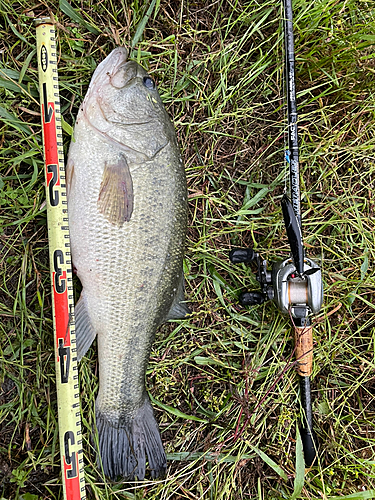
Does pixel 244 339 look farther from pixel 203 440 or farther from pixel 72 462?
pixel 72 462

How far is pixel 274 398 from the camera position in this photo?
2594 millimetres

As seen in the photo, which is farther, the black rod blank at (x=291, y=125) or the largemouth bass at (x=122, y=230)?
the black rod blank at (x=291, y=125)

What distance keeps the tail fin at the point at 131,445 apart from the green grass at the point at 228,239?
4.0 inches

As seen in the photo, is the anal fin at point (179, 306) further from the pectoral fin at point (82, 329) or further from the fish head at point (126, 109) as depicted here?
the fish head at point (126, 109)

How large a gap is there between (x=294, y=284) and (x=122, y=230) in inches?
42.9

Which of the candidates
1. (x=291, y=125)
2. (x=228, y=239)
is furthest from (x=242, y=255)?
(x=291, y=125)

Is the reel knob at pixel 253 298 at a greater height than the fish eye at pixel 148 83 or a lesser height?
lesser

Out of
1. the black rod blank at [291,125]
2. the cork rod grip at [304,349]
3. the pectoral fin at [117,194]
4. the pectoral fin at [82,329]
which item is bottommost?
the cork rod grip at [304,349]

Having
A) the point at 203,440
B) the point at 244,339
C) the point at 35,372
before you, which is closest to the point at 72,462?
the point at 35,372

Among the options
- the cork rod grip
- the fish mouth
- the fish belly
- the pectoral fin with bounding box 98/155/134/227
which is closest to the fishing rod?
the cork rod grip

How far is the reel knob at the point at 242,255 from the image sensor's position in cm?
245

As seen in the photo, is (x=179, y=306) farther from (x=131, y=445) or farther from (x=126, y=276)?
(x=131, y=445)

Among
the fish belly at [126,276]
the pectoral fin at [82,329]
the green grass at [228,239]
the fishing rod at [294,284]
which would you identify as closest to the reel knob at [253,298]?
the fishing rod at [294,284]

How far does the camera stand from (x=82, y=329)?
7.04 feet
